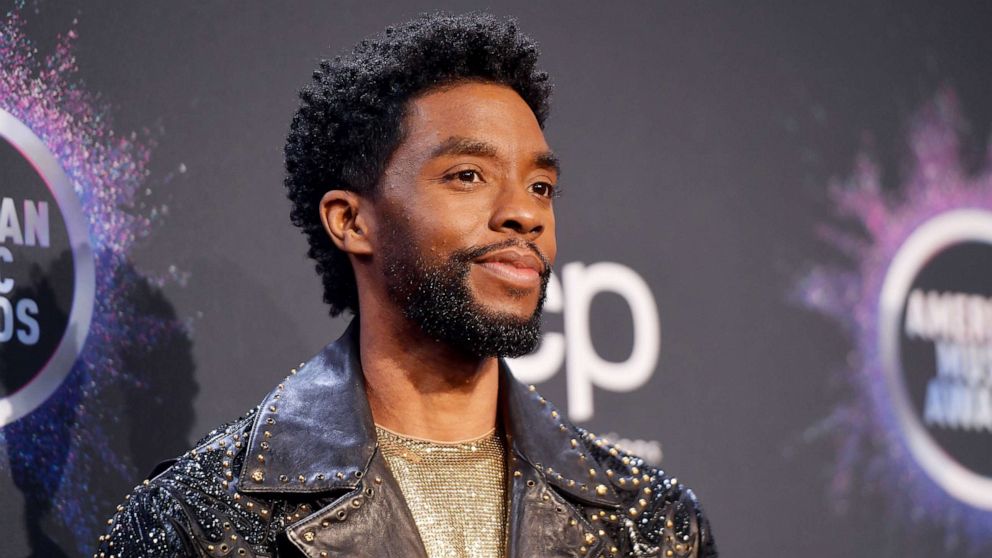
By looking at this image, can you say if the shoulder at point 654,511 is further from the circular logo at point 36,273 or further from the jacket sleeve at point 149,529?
the circular logo at point 36,273

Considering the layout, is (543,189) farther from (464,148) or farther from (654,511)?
(654,511)

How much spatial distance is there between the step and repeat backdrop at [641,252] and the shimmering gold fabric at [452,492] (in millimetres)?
562

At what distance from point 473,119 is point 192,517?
73 cm

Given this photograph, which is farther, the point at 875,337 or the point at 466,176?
the point at 875,337

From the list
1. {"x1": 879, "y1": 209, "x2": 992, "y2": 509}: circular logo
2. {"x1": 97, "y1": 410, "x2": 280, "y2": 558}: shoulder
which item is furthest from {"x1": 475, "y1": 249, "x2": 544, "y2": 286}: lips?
{"x1": 879, "y1": 209, "x2": 992, "y2": 509}: circular logo

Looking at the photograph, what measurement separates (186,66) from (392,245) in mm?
673

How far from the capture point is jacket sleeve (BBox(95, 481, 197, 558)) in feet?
5.96

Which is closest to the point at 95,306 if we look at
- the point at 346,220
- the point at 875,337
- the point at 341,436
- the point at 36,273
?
the point at 36,273

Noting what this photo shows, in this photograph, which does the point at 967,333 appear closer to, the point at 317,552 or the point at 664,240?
the point at 664,240

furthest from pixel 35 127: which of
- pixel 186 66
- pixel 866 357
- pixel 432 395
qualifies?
pixel 866 357

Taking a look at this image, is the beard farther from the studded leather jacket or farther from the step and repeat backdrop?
the step and repeat backdrop

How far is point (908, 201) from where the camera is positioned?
3293mm

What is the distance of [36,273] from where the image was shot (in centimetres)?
223

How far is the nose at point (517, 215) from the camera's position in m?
1.96
